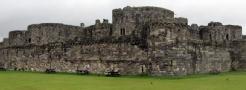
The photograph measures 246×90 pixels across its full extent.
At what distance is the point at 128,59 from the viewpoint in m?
29.7

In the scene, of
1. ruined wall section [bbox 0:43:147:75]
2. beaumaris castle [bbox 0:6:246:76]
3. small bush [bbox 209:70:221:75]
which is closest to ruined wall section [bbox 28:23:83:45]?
beaumaris castle [bbox 0:6:246:76]

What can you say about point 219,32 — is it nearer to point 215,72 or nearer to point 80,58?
point 215,72

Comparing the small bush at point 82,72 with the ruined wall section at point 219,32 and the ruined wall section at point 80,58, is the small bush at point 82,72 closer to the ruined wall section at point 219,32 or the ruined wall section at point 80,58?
the ruined wall section at point 80,58

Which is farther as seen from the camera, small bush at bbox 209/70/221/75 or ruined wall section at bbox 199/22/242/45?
ruined wall section at bbox 199/22/242/45

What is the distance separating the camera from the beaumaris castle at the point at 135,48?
2845 centimetres

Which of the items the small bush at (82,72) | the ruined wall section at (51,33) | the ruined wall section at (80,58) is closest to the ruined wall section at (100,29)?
the ruined wall section at (51,33)

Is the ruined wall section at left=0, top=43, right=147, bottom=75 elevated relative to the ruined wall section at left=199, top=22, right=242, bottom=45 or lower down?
lower down

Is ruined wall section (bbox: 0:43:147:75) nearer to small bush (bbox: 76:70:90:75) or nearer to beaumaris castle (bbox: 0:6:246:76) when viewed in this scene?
beaumaris castle (bbox: 0:6:246:76)

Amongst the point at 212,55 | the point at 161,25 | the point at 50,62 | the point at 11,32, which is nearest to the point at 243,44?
the point at 212,55

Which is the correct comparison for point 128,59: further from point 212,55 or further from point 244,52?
point 244,52

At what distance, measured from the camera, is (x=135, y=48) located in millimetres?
29578

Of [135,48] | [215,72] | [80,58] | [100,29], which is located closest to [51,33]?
[100,29]

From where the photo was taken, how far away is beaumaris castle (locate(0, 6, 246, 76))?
28.5 metres

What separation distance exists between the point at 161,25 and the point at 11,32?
23877 millimetres
